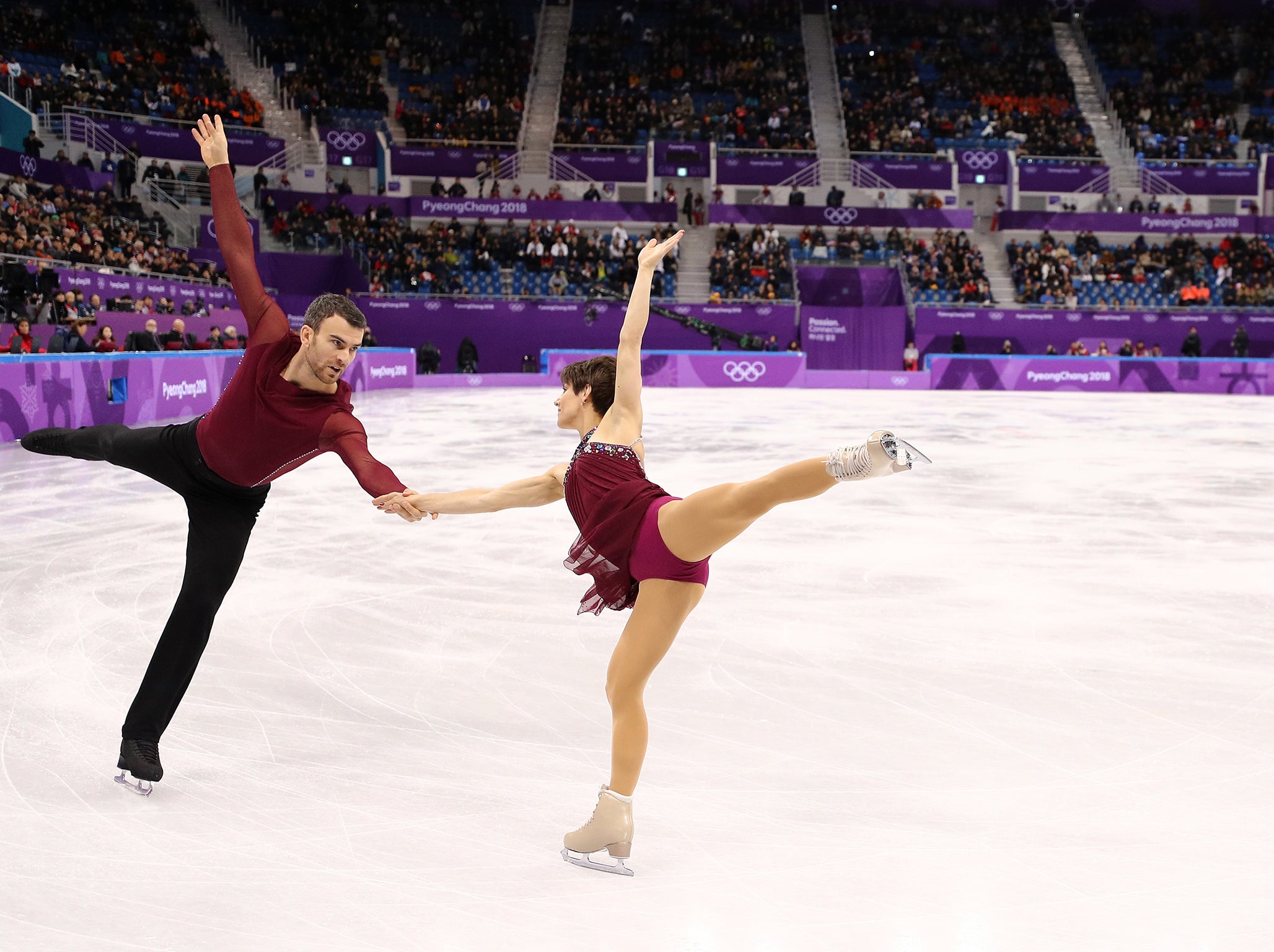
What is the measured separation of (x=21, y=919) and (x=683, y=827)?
1.73 metres

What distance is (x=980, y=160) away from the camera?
36.6 metres

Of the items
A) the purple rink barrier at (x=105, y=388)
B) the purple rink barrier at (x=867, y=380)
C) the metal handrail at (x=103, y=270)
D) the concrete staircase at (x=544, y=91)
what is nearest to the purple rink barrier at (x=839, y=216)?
the concrete staircase at (x=544, y=91)

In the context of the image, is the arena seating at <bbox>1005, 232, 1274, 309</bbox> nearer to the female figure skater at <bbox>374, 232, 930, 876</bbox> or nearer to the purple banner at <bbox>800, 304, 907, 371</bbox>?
the purple banner at <bbox>800, 304, 907, 371</bbox>

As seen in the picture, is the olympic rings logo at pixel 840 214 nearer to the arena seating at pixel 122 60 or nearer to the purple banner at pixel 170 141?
the purple banner at pixel 170 141

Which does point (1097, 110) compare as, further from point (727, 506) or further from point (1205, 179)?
point (727, 506)

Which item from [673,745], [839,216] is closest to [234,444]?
[673,745]

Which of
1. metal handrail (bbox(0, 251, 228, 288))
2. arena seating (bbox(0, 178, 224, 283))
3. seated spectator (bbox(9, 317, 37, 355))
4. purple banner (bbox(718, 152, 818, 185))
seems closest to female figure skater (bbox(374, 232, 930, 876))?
seated spectator (bbox(9, 317, 37, 355))

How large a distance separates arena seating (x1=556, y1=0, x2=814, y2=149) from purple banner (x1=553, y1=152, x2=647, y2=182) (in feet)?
4.82

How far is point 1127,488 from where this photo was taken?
34.5 ft

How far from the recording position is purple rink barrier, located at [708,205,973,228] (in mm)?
34312

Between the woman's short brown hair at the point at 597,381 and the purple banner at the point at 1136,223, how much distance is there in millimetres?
34415

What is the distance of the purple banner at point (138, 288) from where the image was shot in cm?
1953

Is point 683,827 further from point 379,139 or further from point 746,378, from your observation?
point 379,139

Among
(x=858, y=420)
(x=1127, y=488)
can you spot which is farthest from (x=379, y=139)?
(x=1127, y=488)
